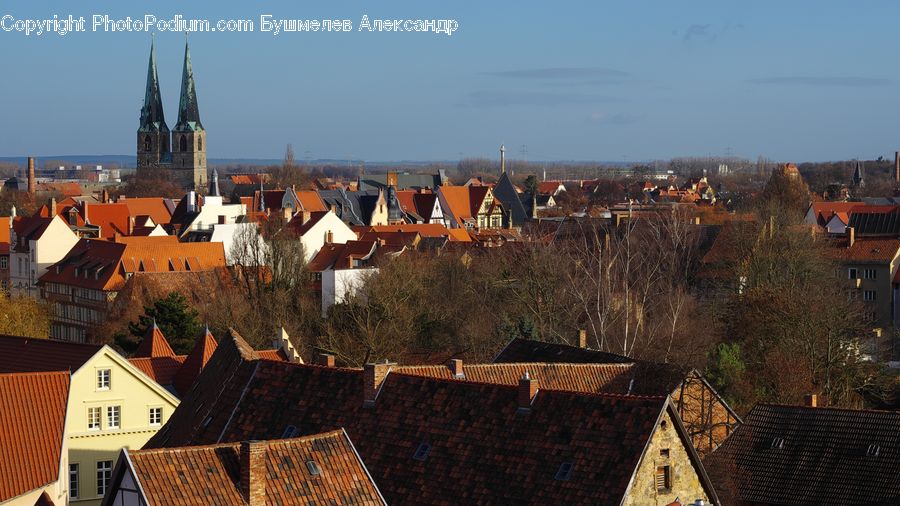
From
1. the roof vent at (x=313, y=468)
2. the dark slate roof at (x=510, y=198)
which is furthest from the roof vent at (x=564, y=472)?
the dark slate roof at (x=510, y=198)

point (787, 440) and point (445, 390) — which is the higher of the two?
point (445, 390)

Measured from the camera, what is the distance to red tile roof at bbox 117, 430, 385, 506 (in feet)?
76.7

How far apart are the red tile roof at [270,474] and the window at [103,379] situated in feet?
59.6

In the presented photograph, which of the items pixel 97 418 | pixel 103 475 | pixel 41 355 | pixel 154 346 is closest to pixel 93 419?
pixel 97 418

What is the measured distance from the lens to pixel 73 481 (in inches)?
1588

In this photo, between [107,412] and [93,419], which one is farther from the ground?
[107,412]

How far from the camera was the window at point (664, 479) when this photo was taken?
26.7m

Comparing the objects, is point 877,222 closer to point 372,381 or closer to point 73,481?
point 73,481

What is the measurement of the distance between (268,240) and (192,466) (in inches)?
2069

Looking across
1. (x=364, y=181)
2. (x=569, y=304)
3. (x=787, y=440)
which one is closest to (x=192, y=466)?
(x=787, y=440)

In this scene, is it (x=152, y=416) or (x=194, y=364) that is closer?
(x=152, y=416)

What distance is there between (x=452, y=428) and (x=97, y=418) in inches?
667

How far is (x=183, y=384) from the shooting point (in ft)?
155

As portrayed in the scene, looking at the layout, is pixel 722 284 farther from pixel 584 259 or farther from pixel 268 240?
pixel 268 240
